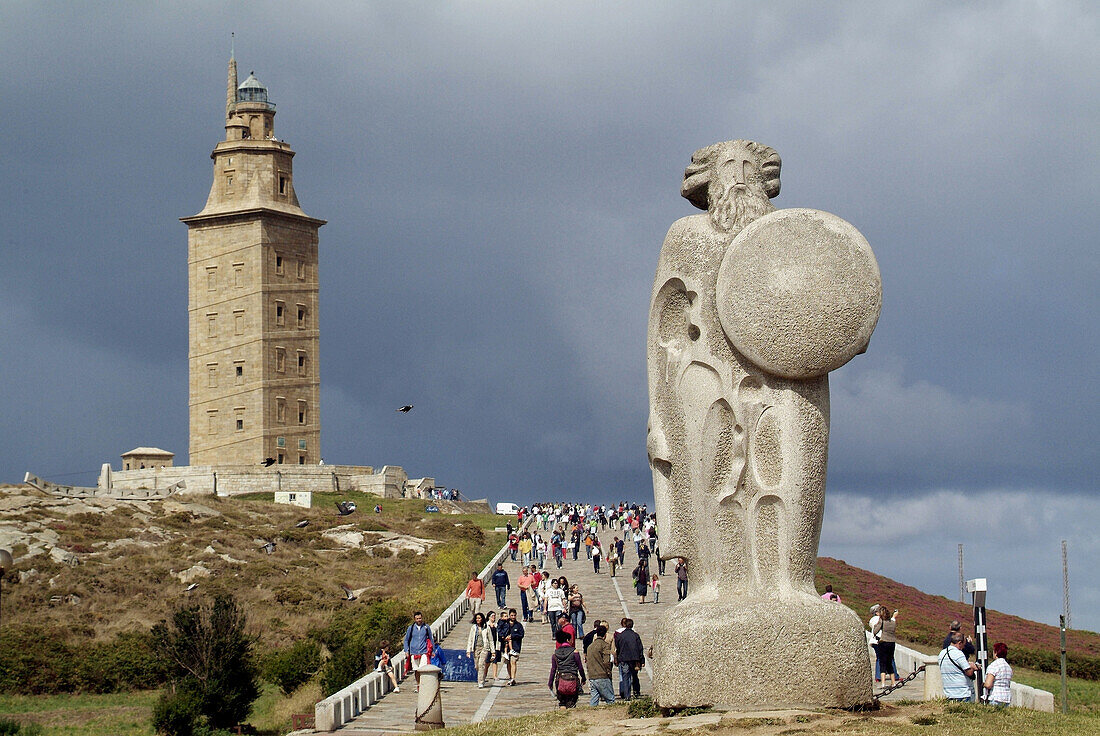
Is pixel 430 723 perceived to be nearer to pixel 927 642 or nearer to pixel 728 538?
pixel 728 538

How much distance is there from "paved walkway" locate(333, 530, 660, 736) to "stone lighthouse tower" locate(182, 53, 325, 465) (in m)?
41.2

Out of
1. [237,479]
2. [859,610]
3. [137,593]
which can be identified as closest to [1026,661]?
[859,610]

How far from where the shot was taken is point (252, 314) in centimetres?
7306

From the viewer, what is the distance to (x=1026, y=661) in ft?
87.8

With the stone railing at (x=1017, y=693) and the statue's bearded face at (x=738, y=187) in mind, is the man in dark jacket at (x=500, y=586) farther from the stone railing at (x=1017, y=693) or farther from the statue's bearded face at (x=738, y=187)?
the statue's bearded face at (x=738, y=187)

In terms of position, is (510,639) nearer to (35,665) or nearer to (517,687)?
(517,687)

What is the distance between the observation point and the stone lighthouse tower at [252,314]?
238 feet

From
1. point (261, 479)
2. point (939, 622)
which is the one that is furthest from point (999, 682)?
point (261, 479)

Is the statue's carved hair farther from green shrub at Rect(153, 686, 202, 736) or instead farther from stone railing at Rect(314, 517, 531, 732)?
green shrub at Rect(153, 686, 202, 736)

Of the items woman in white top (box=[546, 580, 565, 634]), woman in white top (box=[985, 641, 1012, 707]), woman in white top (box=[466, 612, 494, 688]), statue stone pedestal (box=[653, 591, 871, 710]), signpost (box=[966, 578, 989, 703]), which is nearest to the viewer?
statue stone pedestal (box=[653, 591, 871, 710])

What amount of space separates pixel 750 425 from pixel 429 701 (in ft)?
18.1

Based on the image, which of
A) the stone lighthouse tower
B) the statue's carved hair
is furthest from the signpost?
the stone lighthouse tower

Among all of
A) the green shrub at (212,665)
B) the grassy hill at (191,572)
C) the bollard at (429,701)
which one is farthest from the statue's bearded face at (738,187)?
the grassy hill at (191,572)

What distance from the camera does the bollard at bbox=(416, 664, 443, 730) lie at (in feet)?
51.2
